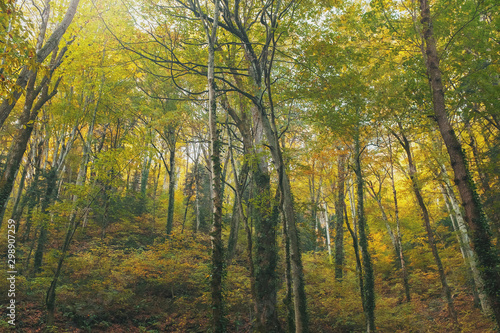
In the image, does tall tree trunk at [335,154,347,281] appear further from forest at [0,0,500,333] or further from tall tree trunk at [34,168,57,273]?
tall tree trunk at [34,168,57,273]

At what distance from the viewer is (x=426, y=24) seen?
5828mm

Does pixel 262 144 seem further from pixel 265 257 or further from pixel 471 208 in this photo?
pixel 471 208

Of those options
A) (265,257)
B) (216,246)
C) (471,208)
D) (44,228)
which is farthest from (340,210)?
(44,228)

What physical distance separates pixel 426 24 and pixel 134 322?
11879mm

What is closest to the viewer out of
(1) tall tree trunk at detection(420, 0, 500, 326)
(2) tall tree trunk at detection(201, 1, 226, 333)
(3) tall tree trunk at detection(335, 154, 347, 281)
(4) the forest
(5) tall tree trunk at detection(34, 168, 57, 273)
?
(2) tall tree trunk at detection(201, 1, 226, 333)

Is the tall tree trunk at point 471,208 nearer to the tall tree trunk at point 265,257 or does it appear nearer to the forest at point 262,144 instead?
the forest at point 262,144

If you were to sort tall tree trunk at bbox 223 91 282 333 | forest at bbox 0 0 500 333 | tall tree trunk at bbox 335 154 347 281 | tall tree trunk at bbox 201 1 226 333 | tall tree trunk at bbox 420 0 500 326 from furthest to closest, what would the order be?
tall tree trunk at bbox 335 154 347 281, tall tree trunk at bbox 223 91 282 333, forest at bbox 0 0 500 333, tall tree trunk at bbox 420 0 500 326, tall tree trunk at bbox 201 1 226 333

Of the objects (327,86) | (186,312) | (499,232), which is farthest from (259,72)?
(499,232)

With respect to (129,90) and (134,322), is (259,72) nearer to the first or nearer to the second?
A: (134,322)

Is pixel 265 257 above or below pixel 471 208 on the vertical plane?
below

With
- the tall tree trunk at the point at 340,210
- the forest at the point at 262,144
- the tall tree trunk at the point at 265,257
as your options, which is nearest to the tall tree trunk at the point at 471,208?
the forest at the point at 262,144

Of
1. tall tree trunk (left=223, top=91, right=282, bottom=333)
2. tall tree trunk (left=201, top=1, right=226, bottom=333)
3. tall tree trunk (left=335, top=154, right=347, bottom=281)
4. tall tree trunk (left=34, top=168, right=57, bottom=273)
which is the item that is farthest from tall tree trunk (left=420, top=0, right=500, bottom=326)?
tall tree trunk (left=34, top=168, right=57, bottom=273)

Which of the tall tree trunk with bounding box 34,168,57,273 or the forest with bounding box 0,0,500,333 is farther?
the tall tree trunk with bounding box 34,168,57,273

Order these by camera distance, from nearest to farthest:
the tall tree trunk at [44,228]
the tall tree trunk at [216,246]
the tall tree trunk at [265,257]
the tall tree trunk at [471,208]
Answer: the tall tree trunk at [216,246] < the tall tree trunk at [471,208] < the tall tree trunk at [265,257] < the tall tree trunk at [44,228]
